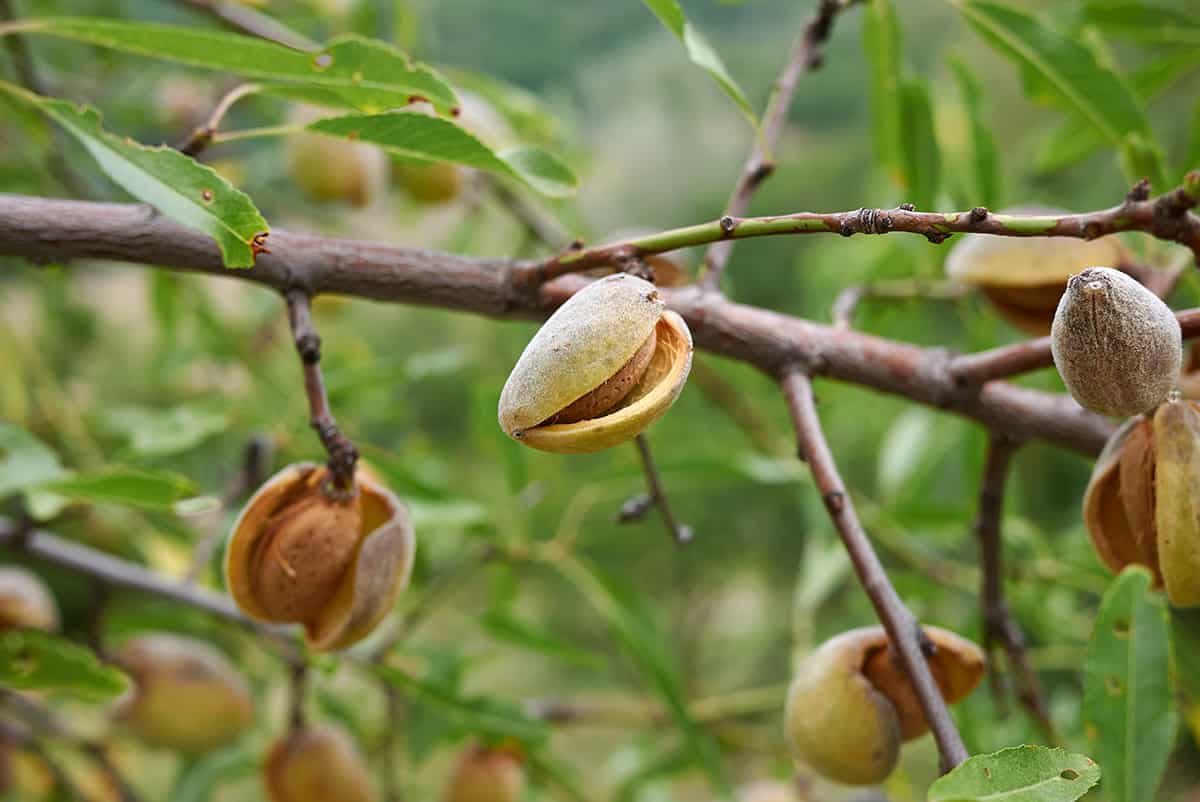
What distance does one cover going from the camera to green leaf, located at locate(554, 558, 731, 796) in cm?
75

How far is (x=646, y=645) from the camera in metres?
0.76

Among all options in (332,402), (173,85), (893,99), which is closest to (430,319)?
(173,85)

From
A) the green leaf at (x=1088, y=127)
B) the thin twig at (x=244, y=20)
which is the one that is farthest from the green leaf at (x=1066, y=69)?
the thin twig at (x=244, y=20)

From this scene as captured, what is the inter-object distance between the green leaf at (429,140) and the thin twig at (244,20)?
345 mm

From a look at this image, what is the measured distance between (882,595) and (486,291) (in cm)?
19

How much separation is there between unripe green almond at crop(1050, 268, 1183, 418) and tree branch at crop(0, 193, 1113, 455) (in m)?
0.12

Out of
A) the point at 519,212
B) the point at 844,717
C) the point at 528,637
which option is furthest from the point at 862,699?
the point at 519,212

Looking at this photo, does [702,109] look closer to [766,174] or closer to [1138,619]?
[766,174]

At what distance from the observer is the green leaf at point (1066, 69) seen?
23.2 inches

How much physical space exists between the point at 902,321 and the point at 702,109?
896 millimetres

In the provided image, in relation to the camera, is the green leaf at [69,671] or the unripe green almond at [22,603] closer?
the green leaf at [69,671]

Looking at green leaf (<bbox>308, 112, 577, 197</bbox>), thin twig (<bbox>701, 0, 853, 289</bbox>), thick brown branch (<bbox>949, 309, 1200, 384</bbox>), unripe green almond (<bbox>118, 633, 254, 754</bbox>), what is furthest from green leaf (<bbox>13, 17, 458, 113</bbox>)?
unripe green almond (<bbox>118, 633, 254, 754</bbox>)

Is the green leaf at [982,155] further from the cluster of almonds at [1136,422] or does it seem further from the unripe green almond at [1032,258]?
the cluster of almonds at [1136,422]

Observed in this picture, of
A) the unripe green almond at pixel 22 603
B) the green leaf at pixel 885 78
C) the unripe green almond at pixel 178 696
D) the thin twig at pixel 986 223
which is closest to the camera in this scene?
the thin twig at pixel 986 223
